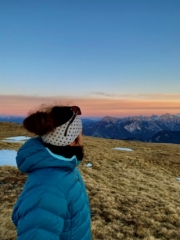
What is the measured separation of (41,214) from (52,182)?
34cm

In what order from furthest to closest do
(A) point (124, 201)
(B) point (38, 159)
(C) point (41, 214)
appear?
(A) point (124, 201), (B) point (38, 159), (C) point (41, 214)

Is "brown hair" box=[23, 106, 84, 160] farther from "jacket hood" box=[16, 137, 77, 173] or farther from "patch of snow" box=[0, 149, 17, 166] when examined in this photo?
"patch of snow" box=[0, 149, 17, 166]

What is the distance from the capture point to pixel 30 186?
2668 mm

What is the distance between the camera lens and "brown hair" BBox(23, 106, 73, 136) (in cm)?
285

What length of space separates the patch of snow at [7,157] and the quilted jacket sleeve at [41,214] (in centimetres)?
1888

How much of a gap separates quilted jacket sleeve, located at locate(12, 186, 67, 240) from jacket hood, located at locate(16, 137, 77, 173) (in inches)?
11.5

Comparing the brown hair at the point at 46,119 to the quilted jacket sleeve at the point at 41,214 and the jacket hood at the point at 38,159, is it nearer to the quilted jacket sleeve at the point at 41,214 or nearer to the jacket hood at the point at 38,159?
the jacket hood at the point at 38,159

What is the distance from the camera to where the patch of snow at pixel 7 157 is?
2082cm

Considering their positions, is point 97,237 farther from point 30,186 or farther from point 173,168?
point 173,168

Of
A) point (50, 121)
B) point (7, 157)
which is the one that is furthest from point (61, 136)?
point (7, 157)

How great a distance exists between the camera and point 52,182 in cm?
267

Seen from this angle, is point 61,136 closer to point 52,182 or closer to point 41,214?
point 52,182

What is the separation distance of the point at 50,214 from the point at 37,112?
117 centimetres

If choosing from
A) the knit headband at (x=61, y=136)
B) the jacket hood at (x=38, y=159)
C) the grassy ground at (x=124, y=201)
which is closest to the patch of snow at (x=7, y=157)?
the grassy ground at (x=124, y=201)
